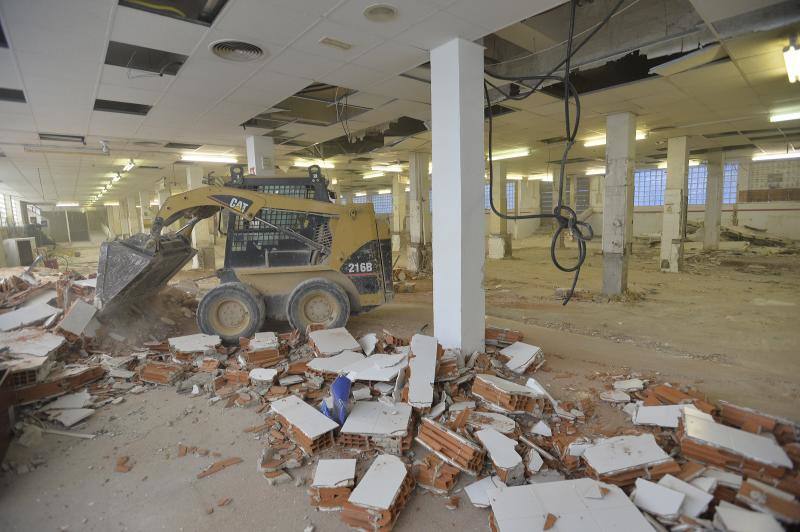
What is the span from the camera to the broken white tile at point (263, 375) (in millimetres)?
4629

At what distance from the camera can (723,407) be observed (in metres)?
3.38

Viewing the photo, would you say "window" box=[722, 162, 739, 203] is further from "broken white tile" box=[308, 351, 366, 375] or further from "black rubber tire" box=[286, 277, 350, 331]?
"broken white tile" box=[308, 351, 366, 375]

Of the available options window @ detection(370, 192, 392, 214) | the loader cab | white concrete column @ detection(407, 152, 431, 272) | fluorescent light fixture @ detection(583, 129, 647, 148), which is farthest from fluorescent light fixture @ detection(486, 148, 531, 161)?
window @ detection(370, 192, 392, 214)

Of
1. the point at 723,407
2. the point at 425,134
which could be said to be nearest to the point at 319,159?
the point at 425,134

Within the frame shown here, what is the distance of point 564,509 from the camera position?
251 cm

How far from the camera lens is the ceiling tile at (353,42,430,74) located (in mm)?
4664

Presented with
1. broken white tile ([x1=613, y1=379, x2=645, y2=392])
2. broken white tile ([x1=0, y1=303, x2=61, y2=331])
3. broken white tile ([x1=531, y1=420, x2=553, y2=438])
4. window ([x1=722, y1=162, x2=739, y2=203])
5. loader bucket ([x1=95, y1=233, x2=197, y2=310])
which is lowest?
Result: broken white tile ([x1=531, y1=420, x2=553, y2=438])

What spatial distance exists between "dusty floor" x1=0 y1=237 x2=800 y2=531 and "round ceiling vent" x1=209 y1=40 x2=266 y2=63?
397 cm

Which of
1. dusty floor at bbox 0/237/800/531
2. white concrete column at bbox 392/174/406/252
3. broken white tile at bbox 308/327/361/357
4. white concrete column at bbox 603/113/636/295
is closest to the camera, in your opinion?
dusty floor at bbox 0/237/800/531

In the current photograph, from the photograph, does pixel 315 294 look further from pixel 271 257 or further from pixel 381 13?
pixel 381 13

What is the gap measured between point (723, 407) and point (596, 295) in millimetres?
6261

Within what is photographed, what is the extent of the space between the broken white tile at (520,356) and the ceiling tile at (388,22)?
3.77 m

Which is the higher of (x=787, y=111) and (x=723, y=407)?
(x=787, y=111)

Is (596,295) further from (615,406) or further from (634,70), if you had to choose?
(615,406)
